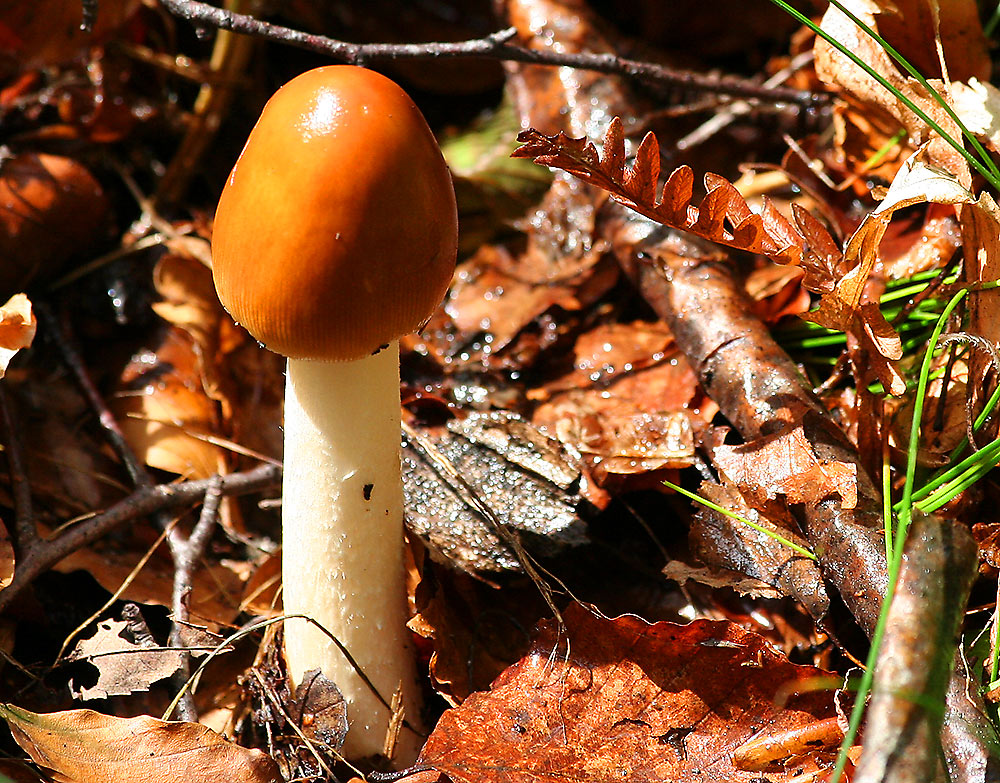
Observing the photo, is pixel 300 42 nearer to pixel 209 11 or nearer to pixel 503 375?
pixel 209 11

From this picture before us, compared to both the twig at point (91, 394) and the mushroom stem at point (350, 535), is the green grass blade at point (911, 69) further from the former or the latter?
the twig at point (91, 394)

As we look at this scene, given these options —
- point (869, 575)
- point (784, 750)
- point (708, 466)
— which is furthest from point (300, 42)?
point (784, 750)

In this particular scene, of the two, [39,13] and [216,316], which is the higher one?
→ [39,13]

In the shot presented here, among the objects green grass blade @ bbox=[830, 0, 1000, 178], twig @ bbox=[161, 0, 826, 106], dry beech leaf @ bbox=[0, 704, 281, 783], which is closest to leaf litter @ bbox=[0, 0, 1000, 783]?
dry beech leaf @ bbox=[0, 704, 281, 783]

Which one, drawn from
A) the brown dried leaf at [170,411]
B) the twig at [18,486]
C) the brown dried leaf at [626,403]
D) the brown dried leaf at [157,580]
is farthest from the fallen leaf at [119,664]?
the brown dried leaf at [626,403]

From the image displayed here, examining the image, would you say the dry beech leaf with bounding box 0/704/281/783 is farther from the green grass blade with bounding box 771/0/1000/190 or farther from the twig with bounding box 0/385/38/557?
the green grass blade with bounding box 771/0/1000/190

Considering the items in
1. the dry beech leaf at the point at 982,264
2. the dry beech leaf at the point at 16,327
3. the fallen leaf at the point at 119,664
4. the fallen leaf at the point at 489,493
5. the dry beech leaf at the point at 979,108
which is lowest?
the fallen leaf at the point at 119,664
